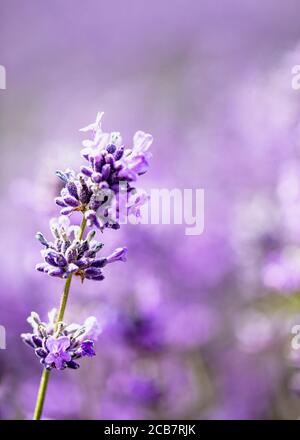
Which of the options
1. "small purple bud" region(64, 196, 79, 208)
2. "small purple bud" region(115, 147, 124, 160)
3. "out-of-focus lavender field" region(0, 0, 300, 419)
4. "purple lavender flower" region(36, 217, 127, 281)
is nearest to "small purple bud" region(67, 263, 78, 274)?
"purple lavender flower" region(36, 217, 127, 281)

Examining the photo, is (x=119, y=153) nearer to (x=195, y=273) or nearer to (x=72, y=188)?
(x=72, y=188)

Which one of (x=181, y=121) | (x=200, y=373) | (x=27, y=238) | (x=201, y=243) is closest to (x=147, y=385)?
(x=200, y=373)

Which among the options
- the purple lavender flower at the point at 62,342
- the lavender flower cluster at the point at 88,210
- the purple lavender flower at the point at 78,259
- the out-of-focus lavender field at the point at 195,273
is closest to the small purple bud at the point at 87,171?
the lavender flower cluster at the point at 88,210

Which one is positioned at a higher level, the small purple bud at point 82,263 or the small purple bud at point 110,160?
the small purple bud at point 110,160

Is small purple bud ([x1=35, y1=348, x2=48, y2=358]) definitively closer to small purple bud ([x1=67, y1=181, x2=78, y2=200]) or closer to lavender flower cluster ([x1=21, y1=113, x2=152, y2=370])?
lavender flower cluster ([x1=21, y1=113, x2=152, y2=370])

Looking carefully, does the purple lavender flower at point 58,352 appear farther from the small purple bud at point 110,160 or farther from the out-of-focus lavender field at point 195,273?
the out-of-focus lavender field at point 195,273

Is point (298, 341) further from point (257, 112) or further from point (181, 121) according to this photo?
point (181, 121)
